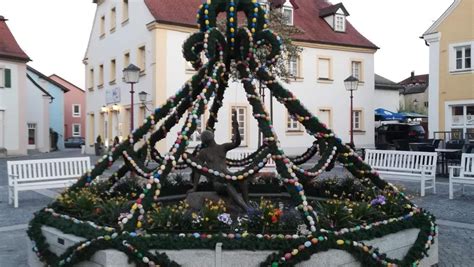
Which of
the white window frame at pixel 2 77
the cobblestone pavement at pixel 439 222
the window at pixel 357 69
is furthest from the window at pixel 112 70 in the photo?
the cobblestone pavement at pixel 439 222

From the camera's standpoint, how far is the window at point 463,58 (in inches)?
980

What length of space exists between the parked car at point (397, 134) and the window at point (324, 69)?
4.84 meters

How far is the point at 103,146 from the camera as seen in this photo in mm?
32375

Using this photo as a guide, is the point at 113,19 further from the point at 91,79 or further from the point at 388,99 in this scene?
the point at 388,99

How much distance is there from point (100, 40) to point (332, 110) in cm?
1595

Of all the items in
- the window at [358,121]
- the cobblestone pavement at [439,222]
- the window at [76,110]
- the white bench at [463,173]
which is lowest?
the cobblestone pavement at [439,222]

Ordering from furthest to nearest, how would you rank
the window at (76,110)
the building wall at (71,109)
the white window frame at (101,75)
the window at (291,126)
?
the window at (76,110) < the building wall at (71,109) < the white window frame at (101,75) < the window at (291,126)

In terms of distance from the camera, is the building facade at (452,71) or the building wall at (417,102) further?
the building wall at (417,102)

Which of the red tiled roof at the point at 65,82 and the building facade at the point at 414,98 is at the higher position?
the red tiled roof at the point at 65,82

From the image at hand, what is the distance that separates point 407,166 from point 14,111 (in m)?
29.5

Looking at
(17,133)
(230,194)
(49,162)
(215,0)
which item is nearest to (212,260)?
(230,194)

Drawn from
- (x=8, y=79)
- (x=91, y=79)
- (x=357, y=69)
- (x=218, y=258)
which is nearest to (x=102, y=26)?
(x=91, y=79)

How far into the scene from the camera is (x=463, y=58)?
82.2 ft

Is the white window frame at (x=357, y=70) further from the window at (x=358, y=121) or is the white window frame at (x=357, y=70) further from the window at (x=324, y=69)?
the window at (x=358, y=121)
